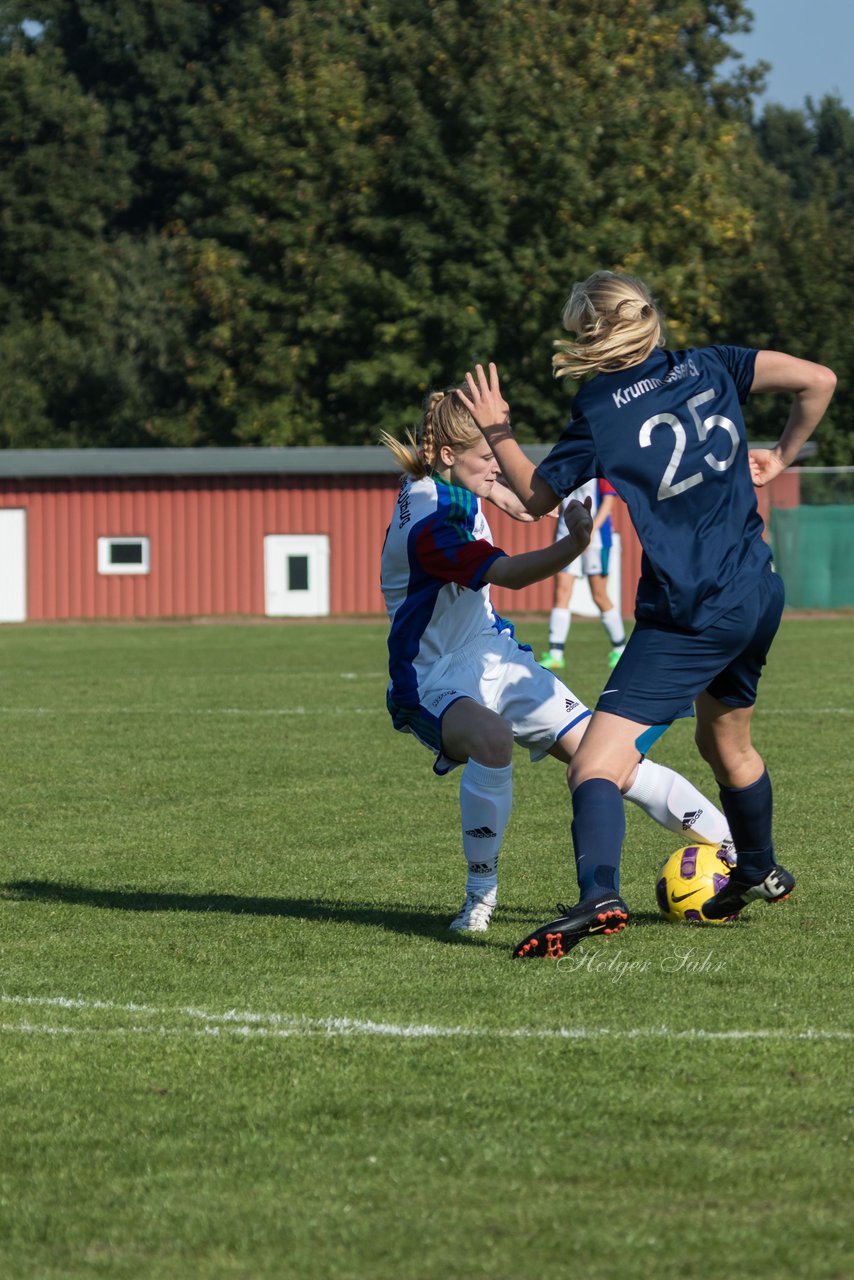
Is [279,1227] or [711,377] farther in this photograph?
[711,377]

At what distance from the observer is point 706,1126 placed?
370 cm

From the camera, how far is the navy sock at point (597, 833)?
5.24 m

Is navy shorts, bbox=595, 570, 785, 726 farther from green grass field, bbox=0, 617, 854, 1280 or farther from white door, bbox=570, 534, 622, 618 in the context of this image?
white door, bbox=570, 534, 622, 618

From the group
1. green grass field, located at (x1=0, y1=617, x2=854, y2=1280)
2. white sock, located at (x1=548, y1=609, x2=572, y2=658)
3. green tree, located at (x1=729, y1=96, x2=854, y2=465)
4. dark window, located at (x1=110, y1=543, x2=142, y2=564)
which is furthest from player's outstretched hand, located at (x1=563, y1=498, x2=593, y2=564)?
green tree, located at (x1=729, y1=96, x2=854, y2=465)

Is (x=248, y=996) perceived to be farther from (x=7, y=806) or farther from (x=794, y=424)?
(x=7, y=806)

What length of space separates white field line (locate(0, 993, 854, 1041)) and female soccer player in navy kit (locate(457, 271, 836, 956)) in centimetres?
70

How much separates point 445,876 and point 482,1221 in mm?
3976

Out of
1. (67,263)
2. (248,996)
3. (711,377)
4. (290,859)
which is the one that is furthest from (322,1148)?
(67,263)

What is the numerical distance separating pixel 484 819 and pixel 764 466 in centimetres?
155

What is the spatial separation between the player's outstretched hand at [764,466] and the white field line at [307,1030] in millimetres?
1634

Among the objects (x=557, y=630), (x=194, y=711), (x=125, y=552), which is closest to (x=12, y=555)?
(x=125, y=552)

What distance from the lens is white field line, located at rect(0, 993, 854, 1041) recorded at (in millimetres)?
4438

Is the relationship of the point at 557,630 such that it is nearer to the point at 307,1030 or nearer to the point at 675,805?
the point at 675,805

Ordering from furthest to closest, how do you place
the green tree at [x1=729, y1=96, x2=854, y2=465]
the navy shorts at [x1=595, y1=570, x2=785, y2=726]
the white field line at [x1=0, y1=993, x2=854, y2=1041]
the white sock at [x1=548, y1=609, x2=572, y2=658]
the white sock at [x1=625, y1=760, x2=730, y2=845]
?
the green tree at [x1=729, y1=96, x2=854, y2=465] < the white sock at [x1=548, y1=609, x2=572, y2=658] < the white sock at [x1=625, y1=760, x2=730, y2=845] < the navy shorts at [x1=595, y1=570, x2=785, y2=726] < the white field line at [x1=0, y1=993, x2=854, y2=1041]
